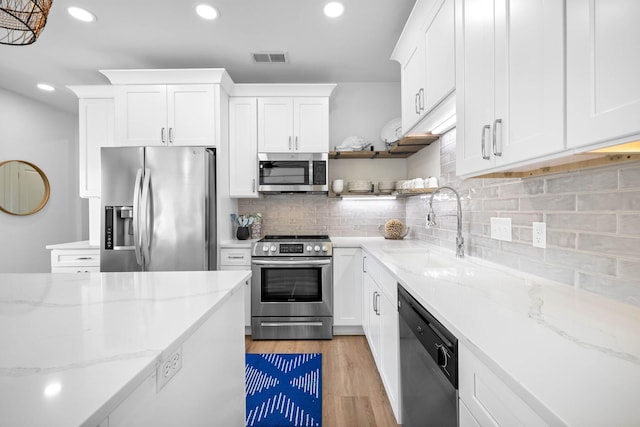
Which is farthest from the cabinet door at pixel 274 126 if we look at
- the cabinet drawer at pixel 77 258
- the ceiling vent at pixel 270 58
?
the cabinet drawer at pixel 77 258

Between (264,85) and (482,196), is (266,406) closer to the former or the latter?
(482,196)

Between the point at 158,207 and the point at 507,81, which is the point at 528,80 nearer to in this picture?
the point at 507,81

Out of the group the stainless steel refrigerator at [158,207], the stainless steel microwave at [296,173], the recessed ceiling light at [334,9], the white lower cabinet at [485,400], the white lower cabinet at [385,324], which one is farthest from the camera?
the stainless steel microwave at [296,173]

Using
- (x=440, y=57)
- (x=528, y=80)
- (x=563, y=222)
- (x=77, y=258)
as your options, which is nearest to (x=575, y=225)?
(x=563, y=222)

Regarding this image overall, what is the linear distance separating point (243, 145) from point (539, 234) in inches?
105

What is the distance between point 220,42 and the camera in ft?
8.89

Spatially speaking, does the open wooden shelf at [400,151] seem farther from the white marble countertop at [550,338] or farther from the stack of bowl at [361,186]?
the white marble countertop at [550,338]

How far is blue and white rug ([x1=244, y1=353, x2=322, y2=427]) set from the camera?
186cm

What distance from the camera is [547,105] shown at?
928 mm

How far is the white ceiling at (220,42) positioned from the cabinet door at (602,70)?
171 centimetres

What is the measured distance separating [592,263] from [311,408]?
1.65 metres

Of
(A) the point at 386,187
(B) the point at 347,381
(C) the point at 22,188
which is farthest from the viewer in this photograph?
(C) the point at 22,188

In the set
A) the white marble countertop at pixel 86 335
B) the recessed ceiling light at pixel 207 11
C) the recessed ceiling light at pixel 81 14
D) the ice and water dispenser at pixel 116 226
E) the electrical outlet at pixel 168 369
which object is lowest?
the electrical outlet at pixel 168 369

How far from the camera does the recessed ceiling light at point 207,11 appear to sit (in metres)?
2.26
